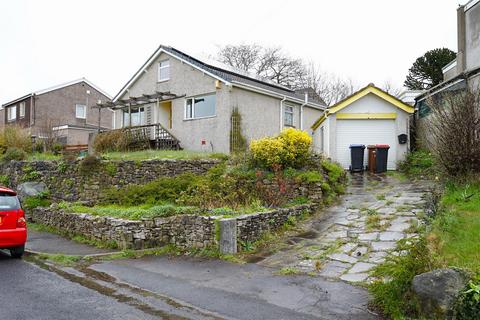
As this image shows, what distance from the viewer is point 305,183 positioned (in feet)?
40.3

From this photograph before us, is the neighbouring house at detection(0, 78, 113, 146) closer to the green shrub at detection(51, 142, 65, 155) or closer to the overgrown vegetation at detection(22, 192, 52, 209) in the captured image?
the green shrub at detection(51, 142, 65, 155)

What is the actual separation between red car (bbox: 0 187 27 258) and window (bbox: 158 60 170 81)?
15.0m

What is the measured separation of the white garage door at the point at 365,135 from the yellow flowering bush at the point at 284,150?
5.79 metres

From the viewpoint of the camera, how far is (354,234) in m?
9.35

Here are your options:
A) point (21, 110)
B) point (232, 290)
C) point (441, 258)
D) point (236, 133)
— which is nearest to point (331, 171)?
point (236, 133)

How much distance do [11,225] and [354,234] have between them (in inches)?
306

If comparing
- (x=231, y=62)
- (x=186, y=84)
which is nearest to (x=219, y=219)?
(x=186, y=84)

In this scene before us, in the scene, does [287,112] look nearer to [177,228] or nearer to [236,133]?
[236,133]

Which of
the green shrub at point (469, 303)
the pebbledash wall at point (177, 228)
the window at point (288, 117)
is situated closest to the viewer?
the green shrub at point (469, 303)

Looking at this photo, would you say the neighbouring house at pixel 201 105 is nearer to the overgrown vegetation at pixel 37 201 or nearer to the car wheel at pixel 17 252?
the overgrown vegetation at pixel 37 201

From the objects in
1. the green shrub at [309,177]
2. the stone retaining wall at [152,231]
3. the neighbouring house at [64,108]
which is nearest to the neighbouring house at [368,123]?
the green shrub at [309,177]

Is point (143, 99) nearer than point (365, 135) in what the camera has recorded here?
No

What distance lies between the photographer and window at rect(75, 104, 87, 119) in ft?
130

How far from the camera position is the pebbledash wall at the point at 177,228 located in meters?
9.36
